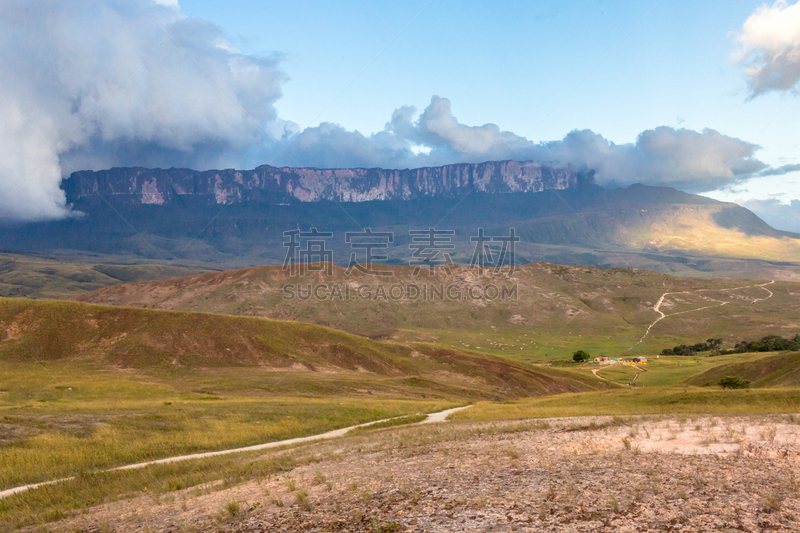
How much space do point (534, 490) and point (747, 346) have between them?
464ft

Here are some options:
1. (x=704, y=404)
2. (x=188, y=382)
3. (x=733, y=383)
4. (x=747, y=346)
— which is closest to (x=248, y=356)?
(x=188, y=382)

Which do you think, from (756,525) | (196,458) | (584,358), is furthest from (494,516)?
(584,358)

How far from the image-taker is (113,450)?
83.7 feet

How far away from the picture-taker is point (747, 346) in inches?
4845

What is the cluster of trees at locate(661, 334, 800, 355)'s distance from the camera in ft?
359

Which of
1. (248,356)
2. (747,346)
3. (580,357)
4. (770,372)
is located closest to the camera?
(770,372)

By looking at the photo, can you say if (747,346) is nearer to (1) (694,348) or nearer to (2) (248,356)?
(1) (694,348)

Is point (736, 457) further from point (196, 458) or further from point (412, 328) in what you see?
point (412, 328)

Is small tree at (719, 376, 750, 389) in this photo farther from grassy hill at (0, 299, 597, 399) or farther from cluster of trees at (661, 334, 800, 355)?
cluster of trees at (661, 334, 800, 355)

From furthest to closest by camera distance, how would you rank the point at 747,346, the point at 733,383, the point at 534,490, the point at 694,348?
the point at 694,348 → the point at 747,346 → the point at 733,383 → the point at 534,490

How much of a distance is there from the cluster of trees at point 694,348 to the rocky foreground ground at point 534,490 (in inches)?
5375

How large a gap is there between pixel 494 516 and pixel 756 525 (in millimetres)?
4886

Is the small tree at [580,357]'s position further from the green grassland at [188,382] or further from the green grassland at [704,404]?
the green grassland at [704,404]

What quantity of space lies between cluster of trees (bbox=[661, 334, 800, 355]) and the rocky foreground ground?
112787mm
